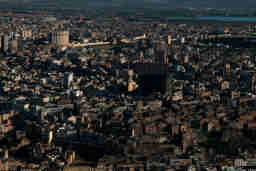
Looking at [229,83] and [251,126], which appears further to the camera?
[229,83]

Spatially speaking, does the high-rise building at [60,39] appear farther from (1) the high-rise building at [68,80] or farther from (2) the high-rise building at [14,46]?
(1) the high-rise building at [68,80]

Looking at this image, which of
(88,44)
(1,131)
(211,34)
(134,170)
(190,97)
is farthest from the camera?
(211,34)

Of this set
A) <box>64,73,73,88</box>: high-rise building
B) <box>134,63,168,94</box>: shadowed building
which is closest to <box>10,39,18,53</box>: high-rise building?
<box>64,73,73,88</box>: high-rise building

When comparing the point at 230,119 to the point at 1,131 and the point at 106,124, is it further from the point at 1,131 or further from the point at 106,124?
the point at 1,131

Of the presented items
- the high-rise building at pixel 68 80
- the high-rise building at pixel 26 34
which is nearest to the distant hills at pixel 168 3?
the high-rise building at pixel 26 34

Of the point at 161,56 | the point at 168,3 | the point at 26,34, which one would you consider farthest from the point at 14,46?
the point at 168,3

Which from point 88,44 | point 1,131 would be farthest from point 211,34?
point 1,131

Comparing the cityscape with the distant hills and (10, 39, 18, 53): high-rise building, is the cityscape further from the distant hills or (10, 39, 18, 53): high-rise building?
the distant hills

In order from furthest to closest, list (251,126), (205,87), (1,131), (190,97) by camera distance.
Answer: (205,87), (190,97), (251,126), (1,131)
